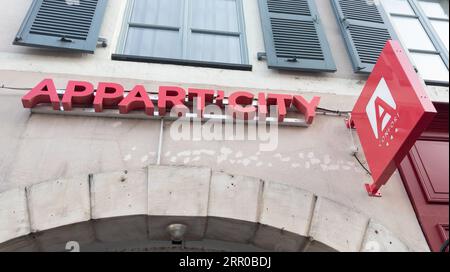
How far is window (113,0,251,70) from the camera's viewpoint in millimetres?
5285

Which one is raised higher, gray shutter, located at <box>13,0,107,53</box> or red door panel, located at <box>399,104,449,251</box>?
gray shutter, located at <box>13,0,107,53</box>

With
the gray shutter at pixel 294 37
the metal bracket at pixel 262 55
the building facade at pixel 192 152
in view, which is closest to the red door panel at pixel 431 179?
the building facade at pixel 192 152

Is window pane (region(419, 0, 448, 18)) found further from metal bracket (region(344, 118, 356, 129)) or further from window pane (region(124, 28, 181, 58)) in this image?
window pane (region(124, 28, 181, 58))

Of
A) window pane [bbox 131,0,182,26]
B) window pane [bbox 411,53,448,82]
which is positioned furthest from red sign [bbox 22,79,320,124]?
window pane [bbox 411,53,448,82]

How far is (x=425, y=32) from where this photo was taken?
6.68 m

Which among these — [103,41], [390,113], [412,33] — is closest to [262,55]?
[103,41]

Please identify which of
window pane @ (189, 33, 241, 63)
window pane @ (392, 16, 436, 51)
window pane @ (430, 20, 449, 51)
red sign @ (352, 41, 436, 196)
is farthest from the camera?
window pane @ (430, 20, 449, 51)

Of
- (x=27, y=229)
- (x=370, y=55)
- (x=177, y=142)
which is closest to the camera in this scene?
(x=27, y=229)

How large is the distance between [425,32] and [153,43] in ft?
14.6

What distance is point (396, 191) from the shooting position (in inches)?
170

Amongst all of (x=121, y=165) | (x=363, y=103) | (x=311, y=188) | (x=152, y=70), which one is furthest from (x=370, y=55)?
(x=121, y=165)

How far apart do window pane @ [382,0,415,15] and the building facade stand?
5.12 feet
